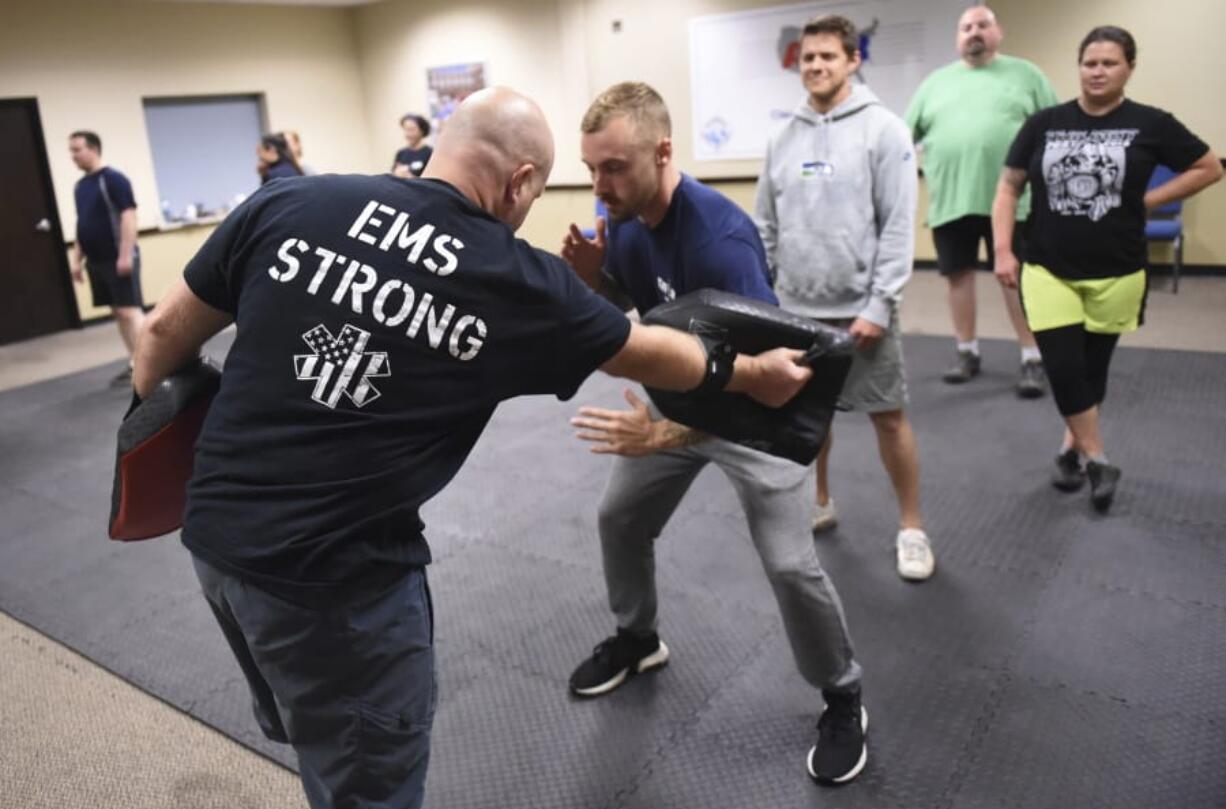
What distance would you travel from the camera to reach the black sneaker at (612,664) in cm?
227

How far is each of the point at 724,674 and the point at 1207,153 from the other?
2.16 m

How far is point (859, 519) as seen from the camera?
10.3 ft

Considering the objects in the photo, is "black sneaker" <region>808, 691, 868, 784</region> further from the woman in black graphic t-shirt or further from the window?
the window

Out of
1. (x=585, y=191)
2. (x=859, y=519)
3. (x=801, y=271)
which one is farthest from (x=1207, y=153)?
(x=585, y=191)

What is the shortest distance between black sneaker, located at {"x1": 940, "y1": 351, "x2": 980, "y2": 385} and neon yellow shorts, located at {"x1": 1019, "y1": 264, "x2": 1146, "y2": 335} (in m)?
1.53

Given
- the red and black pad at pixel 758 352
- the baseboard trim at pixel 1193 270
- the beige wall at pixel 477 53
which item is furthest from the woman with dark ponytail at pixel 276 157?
the baseboard trim at pixel 1193 270

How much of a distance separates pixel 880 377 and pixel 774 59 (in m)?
5.46

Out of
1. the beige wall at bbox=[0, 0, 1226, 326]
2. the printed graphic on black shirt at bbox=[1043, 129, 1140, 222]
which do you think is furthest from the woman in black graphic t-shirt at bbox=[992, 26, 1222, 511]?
the beige wall at bbox=[0, 0, 1226, 326]

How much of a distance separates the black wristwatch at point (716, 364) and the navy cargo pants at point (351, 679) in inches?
20.9

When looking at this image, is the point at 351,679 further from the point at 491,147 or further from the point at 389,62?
the point at 389,62

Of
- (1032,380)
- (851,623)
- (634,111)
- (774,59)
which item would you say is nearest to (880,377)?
(851,623)

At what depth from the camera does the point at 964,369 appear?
179 inches

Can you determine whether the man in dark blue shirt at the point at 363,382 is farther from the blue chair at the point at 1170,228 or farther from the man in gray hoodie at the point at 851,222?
the blue chair at the point at 1170,228

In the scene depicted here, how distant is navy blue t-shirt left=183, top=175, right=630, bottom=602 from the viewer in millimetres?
1188
